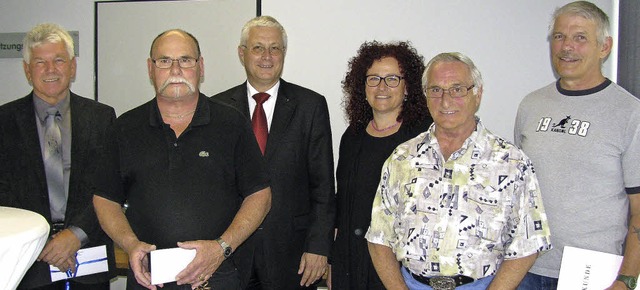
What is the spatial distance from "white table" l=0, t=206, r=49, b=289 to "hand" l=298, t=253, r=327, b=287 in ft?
5.01

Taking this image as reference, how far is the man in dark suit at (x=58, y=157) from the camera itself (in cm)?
257

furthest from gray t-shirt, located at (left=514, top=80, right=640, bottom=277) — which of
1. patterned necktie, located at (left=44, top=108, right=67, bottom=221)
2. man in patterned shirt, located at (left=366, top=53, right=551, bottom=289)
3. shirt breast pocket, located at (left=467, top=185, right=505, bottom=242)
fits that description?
patterned necktie, located at (left=44, top=108, right=67, bottom=221)

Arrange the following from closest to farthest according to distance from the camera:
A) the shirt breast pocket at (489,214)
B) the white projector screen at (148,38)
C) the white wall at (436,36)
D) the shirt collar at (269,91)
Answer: the shirt breast pocket at (489,214), the shirt collar at (269,91), the white wall at (436,36), the white projector screen at (148,38)

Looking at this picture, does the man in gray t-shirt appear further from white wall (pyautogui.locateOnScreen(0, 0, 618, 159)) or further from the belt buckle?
white wall (pyautogui.locateOnScreen(0, 0, 618, 159))

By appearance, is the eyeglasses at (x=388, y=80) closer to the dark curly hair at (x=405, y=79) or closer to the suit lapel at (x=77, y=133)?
the dark curly hair at (x=405, y=79)

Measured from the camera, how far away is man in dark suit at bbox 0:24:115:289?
2.57 meters

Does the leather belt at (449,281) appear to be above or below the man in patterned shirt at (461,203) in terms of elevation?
below

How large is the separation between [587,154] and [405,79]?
0.85 m

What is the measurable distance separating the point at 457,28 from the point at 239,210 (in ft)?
7.37

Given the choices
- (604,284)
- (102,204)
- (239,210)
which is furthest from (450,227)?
(102,204)

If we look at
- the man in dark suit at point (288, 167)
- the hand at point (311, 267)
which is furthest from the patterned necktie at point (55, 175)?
the hand at point (311, 267)

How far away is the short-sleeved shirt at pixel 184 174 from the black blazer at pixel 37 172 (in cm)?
42

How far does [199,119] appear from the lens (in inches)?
90.3

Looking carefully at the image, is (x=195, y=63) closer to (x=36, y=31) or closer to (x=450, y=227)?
(x=36, y=31)
